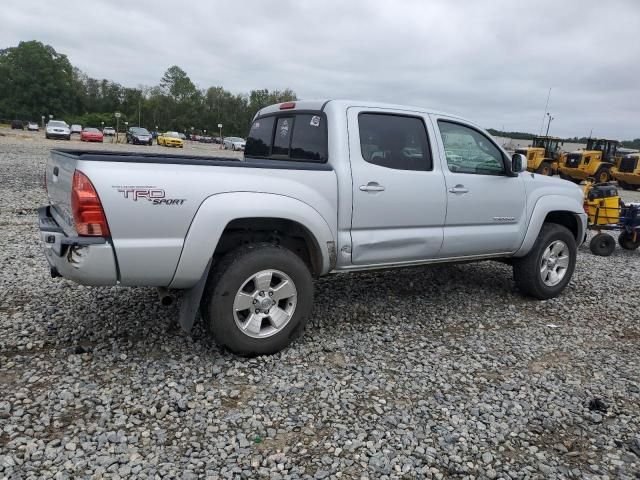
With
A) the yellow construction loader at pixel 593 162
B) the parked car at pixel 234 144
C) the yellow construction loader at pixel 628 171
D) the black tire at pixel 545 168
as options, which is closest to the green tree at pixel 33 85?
the parked car at pixel 234 144

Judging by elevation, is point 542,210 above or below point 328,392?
above

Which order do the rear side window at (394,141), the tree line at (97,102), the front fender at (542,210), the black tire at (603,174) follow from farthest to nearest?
the tree line at (97,102) < the black tire at (603,174) < the front fender at (542,210) < the rear side window at (394,141)

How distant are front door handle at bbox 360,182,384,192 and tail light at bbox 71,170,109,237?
1.95 metres

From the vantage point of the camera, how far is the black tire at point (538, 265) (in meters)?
5.35

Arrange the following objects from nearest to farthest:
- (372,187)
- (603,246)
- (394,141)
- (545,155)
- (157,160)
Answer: (157,160) < (372,187) < (394,141) < (603,246) < (545,155)

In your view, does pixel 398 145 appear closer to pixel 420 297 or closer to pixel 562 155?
pixel 420 297

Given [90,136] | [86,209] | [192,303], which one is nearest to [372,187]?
[192,303]

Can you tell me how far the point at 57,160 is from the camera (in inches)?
139

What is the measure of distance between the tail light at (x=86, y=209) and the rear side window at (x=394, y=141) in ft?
6.80

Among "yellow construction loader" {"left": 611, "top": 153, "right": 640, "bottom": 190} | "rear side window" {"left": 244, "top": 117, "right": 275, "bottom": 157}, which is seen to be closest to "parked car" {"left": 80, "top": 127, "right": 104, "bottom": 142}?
"yellow construction loader" {"left": 611, "top": 153, "right": 640, "bottom": 190}

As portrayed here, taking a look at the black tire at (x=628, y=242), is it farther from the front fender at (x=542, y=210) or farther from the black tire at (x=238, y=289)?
the black tire at (x=238, y=289)

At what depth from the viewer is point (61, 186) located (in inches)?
134

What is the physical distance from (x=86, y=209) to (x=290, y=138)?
2.09 m

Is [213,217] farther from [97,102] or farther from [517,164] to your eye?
[97,102]
